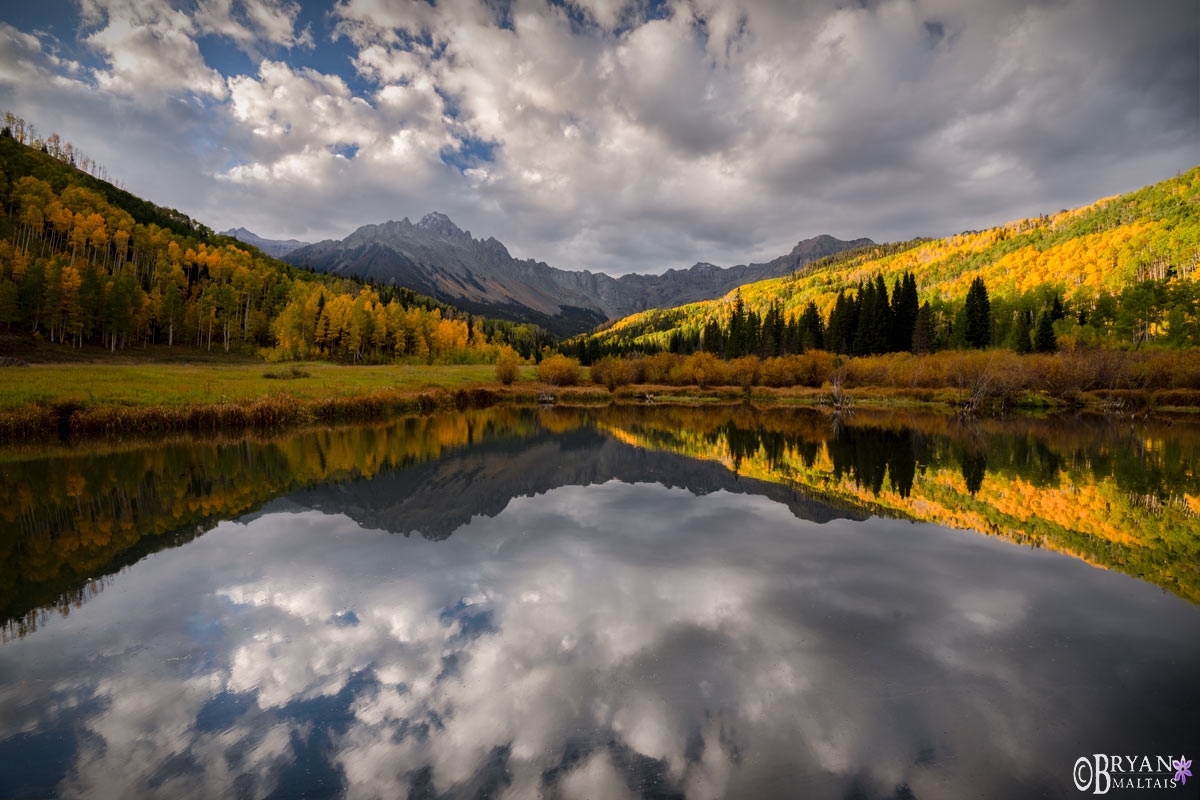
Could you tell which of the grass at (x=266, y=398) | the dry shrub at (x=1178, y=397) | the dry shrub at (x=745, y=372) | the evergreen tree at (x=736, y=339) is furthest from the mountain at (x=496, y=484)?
Result: the evergreen tree at (x=736, y=339)

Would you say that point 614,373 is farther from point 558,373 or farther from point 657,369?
point 657,369

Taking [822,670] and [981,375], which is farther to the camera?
[981,375]

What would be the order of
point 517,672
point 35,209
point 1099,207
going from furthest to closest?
1. point 1099,207
2. point 35,209
3. point 517,672

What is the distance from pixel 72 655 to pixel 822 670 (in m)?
9.48

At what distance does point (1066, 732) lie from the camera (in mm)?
4812

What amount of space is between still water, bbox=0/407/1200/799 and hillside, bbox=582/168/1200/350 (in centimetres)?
A: 7839

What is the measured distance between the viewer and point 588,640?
264 inches

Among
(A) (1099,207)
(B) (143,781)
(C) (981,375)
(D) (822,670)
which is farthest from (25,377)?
(A) (1099,207)

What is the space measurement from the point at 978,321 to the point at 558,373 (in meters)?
72.4

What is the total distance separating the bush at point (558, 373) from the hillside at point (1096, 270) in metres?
56.1

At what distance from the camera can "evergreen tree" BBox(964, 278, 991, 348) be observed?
83.3 m

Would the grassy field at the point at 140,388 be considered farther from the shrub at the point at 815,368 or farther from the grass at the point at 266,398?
the shrub at the point at 815,368

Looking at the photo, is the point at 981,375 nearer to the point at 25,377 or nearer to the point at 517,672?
the point at 517,672

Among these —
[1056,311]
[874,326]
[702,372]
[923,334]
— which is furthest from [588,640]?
[1056,311]
